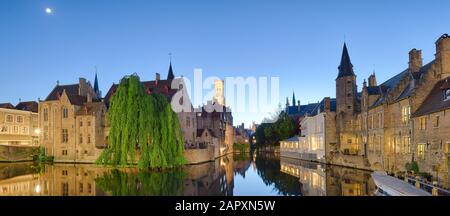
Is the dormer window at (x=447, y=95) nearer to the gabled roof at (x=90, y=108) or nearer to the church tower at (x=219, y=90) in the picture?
the gabled roof at (x=90, y=108)

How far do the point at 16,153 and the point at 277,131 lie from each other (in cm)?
4901

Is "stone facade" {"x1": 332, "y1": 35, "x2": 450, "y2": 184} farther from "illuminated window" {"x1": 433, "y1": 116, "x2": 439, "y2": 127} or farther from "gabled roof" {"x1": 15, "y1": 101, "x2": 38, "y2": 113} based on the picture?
"gabled roof" {"x1": 15, "y1": 101, "x2": 38, "y2": 113}

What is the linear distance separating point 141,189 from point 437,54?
2554 cm

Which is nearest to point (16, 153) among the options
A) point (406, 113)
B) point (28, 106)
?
point (28, 106)

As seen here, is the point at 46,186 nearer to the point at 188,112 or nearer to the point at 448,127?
the point at 448,127

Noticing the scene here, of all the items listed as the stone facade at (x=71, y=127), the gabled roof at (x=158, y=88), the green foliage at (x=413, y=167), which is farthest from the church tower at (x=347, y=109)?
the stone facade at (x=71, y=127)

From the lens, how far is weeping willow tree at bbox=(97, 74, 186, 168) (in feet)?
111

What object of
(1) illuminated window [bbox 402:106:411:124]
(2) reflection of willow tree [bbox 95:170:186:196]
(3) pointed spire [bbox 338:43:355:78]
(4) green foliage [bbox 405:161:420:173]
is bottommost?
(2) reflection of willow tree [bbox 95:170:186:196]

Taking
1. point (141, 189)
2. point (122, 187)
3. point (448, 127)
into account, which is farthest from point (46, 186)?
point (448, 127)

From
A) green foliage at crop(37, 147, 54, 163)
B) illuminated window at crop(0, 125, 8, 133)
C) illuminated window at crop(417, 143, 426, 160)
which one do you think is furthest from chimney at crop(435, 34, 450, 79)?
illuminated window at crop(0, 125, 8, 133)

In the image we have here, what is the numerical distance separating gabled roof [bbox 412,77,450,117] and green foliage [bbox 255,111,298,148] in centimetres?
4464

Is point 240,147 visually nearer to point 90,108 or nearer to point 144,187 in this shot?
point 90,108

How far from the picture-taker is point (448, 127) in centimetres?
2214

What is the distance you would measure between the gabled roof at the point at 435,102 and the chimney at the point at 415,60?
5.32 m
